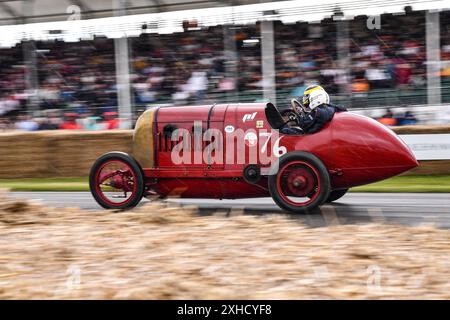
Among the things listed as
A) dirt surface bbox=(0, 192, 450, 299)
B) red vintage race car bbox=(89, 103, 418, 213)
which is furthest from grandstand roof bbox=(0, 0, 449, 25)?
dirt surface bbox=(0, 192, 450, 299)

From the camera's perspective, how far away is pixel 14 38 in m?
18.8

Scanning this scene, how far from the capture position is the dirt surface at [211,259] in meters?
3.53

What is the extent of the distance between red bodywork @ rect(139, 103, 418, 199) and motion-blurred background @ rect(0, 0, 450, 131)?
5.77m

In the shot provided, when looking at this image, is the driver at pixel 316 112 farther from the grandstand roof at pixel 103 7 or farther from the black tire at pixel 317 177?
the grandstand roof at pixel 103 7

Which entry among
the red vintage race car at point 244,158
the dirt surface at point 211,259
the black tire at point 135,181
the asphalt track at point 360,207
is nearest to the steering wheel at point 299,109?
the red vintage race car at point 244,158

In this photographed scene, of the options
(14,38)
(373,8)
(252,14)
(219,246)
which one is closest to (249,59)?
(252,14)

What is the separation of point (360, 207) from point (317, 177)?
3.89 ft

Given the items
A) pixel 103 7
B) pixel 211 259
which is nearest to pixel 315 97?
pixel 211 259

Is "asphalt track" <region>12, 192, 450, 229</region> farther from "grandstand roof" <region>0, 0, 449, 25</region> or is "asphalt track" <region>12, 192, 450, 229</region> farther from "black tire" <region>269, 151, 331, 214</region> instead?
"grandstand roof" <region>0, 0, 449, 25</region>

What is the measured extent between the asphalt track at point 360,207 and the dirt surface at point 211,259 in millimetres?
1714

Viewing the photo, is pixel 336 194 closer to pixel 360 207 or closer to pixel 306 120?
pixel 360 207

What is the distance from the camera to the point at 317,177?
7598 millimetres

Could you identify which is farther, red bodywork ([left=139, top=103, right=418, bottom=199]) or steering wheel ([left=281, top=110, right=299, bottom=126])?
steering wheel ([left=281, top=110, right=299, bottom=126])

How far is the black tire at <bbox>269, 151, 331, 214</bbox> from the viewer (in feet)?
24.6
